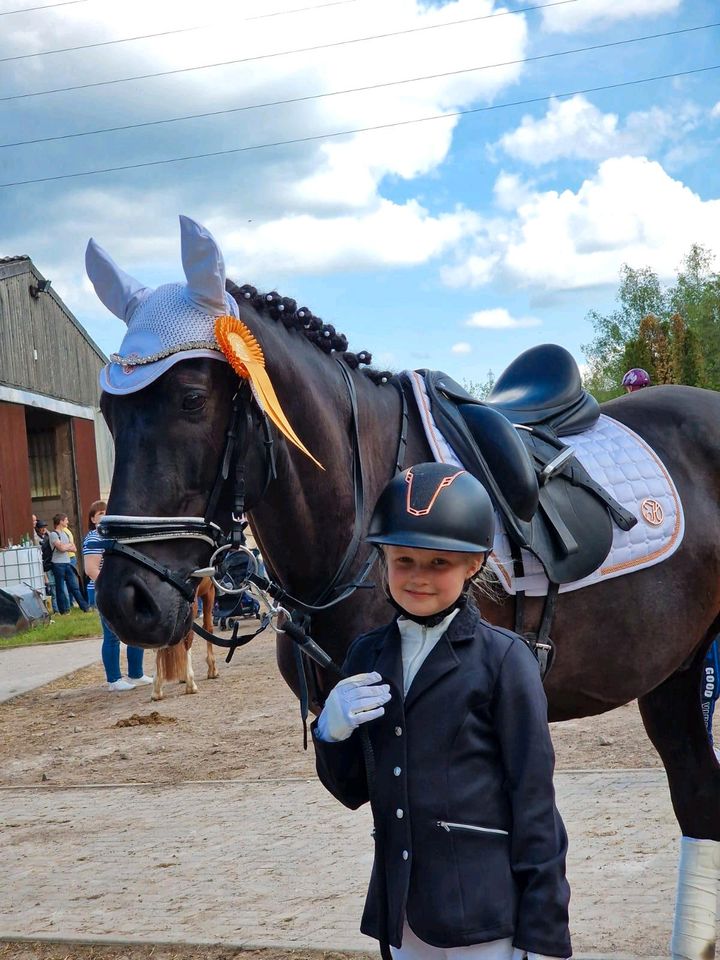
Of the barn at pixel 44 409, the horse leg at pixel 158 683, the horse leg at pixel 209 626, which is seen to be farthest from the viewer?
the barn at pixel 44 409

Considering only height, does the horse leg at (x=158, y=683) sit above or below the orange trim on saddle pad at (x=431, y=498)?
below

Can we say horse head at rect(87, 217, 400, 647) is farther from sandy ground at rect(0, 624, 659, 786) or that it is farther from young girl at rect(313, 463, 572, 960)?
sandy ground at rect(0, 624, 659, 786)

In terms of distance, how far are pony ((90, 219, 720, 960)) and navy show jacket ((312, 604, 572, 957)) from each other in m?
0.86

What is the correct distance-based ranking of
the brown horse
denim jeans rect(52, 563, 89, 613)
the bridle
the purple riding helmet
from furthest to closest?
denim jeans rect(52, 563, 89, 613) < the brown horse < the purple riding helmet < the bridle

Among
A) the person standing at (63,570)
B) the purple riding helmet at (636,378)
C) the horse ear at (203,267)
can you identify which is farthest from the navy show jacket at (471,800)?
the person standing at (63,570)

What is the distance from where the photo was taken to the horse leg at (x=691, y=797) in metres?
3.50

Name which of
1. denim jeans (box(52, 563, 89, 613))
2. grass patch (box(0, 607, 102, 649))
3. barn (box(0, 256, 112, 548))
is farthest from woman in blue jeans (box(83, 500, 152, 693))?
barn (box(0, 256, 112, 548))

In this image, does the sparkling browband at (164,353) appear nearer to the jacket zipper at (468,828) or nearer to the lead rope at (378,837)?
the lead rope at (378,837)

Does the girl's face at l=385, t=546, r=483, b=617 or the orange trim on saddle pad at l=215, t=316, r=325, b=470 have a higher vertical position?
the orange trim on saddle pad at l=215, t=316, r=325, b=470

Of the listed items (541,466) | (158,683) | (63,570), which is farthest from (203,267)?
(63,570)

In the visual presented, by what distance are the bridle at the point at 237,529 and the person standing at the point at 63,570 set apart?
16855 millimetres

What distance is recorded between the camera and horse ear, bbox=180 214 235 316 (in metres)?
2.78

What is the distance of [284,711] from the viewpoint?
918cm

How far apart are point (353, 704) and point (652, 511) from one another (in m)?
1.96
